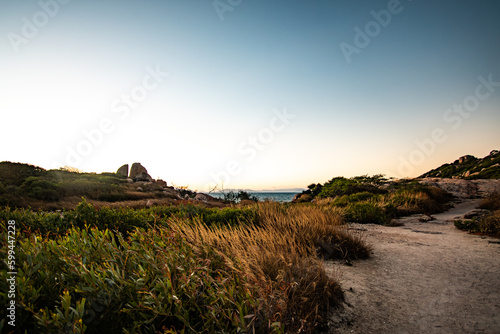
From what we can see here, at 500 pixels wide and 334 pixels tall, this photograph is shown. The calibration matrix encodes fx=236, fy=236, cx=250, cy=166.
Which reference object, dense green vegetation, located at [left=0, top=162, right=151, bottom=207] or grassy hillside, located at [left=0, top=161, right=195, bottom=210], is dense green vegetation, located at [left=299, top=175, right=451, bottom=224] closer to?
grassy hillside, located at [left=0, top=161, right=195, bottom=210]

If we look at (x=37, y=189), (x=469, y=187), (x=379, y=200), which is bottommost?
(x=379, y=200)

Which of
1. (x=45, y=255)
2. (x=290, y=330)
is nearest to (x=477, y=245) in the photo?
(x=290, y=330)

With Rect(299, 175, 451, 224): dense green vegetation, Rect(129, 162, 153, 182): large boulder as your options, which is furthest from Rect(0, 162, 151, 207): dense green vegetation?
Rect(299, 175, 451, 224): dense green vegetation

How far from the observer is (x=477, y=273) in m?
3.87

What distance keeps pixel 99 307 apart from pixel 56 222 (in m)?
4.84

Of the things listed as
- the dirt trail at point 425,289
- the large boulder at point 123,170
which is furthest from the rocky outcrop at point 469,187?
the large boulder at point 123,170

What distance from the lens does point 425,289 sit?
3432 millimetres

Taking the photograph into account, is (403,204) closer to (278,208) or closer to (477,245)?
(477,245)

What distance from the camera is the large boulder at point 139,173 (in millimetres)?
29141

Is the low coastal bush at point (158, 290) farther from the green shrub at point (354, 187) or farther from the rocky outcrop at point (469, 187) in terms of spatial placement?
the rocky outcrop at point (469, 187)

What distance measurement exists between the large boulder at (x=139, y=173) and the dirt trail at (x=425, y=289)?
93.3 ft

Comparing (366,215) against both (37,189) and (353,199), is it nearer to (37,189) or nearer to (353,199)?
(353,199)

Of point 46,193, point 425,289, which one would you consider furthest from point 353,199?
point 46,193

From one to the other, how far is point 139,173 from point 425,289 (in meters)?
32.5
